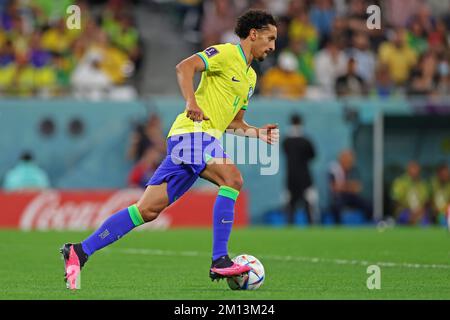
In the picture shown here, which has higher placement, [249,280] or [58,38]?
[58,38]

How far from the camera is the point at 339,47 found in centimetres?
2336

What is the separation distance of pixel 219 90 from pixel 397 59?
47.7ft

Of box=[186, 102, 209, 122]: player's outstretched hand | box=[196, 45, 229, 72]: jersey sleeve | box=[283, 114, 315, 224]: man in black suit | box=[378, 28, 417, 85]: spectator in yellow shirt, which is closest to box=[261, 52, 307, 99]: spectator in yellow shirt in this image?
box=[283, 114, 315, 224]: man in black suit

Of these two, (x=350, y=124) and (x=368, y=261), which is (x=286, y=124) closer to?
(x=350, y=124)

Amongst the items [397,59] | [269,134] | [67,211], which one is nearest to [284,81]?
[397,59]

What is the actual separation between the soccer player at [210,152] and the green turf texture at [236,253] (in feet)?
1.02

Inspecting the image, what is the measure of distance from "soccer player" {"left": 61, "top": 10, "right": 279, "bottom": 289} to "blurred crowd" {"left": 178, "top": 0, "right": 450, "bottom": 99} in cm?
1294

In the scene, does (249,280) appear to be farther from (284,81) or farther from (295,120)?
(284,81)

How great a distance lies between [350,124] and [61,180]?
18.9 feet

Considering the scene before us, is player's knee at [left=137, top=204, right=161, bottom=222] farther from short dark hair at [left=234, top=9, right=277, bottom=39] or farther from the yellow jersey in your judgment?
short dark hair at [left=234, top=9, right=277, bottom=39]

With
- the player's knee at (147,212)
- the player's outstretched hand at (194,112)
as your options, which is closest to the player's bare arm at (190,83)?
the player's outstretched hand at (194,112)

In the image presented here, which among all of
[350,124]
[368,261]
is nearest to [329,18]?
[350,124]
